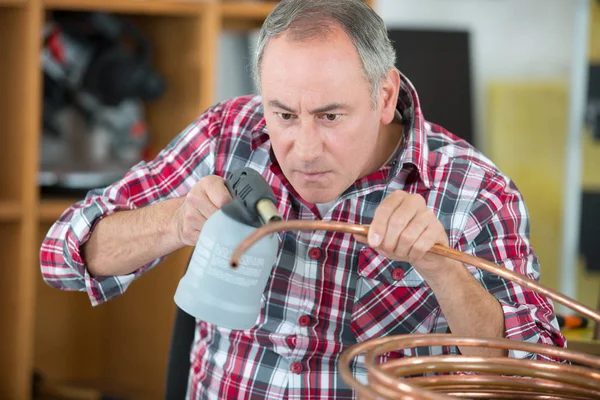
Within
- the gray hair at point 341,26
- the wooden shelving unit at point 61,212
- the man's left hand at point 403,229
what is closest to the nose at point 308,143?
the gray hair at point 341,26

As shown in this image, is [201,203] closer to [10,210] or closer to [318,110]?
[318,110]

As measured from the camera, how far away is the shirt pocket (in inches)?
57.9

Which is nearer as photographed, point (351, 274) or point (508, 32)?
point (351, 274)

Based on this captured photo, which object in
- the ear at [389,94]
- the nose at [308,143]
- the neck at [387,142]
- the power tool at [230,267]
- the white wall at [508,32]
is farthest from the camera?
the white wall at [508,32]

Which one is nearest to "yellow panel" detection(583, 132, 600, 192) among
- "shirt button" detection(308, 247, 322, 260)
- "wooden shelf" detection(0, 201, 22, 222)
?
"wooden shelf" detection(0, 201, 22, 222)

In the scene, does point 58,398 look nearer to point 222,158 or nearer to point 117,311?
point 117,311

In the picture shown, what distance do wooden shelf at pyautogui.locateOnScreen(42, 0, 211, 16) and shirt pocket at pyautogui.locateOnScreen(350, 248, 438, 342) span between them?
1.38m

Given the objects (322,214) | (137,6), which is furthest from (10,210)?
(322,214)

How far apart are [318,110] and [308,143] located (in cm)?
5

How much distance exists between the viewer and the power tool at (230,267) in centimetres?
98

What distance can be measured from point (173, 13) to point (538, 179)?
1688 millimetres

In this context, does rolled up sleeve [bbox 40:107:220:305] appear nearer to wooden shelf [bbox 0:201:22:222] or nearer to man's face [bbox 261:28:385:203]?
man's face [bbox 261:28:385:203]

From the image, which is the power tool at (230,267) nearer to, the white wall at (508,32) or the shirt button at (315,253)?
the shirt button at (315,253)

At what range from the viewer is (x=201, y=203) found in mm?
1188
